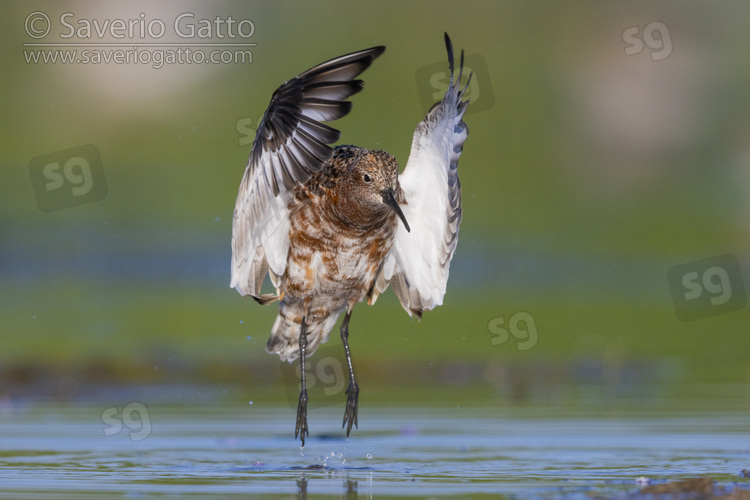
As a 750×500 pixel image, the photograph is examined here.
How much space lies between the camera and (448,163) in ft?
28.5

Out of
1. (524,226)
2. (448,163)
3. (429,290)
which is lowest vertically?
(429,290)

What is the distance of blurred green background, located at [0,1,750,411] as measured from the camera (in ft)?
41.1

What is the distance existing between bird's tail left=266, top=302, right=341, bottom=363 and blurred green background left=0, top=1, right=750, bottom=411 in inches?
60.9

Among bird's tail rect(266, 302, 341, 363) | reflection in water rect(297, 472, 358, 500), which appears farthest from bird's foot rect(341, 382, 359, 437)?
reflection in water rect(297, 472, 358, 500)

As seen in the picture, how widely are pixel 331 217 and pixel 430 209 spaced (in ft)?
2.61

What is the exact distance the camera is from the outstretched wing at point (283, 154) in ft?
24.8

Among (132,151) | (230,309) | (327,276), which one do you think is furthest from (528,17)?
(327,276)

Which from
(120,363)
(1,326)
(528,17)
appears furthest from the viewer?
(528,17)

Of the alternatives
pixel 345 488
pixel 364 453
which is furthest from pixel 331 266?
pixel 345 488

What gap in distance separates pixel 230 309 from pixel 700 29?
1908 centimetres

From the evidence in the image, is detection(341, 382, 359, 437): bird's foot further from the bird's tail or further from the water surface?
the bird's tail

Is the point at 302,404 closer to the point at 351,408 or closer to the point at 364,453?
the point at 351,408

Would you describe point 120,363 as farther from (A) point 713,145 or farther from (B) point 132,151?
(A) point 713,145

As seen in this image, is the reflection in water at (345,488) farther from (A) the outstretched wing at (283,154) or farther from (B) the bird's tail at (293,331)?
(B) the bird's tail at (293,331)
